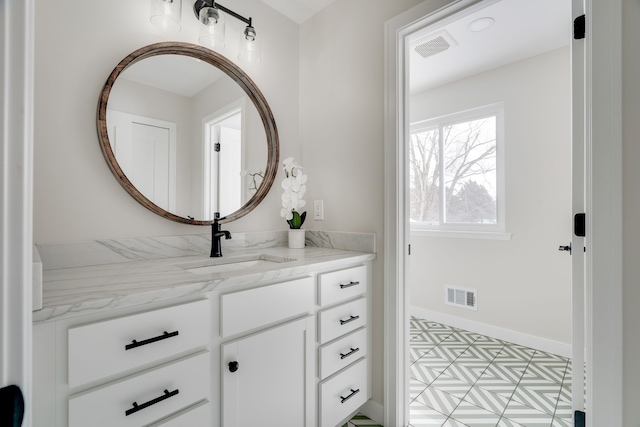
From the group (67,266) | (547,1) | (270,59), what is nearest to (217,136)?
(270,59)

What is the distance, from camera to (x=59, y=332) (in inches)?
29.5

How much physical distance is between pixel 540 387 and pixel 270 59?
2774 millimetres

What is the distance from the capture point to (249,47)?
176cm

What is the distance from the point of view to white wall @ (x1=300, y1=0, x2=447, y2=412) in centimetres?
170

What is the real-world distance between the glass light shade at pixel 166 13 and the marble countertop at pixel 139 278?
1094mm

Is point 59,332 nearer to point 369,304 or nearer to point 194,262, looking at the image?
point 194,262

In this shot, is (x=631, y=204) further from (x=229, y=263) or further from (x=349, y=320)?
(x=229, y=263)

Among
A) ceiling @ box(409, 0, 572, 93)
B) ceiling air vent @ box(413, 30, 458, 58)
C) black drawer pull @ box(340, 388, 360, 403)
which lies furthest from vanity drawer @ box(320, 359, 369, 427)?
ceiling air vent @ box(413, 30, 458, 58)

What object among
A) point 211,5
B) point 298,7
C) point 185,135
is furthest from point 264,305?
point 298,7

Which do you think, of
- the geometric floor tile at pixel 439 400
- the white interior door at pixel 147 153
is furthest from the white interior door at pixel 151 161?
the geometric floor tile at pixel 439 400

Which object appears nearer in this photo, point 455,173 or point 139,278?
point 139,278

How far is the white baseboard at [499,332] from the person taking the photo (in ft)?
7.90

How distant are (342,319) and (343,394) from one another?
0.38m

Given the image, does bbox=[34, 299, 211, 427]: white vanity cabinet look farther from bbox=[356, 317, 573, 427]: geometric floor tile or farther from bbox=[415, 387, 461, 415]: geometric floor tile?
bbox=[415, 387, 461, 415]: geometric floor tile
